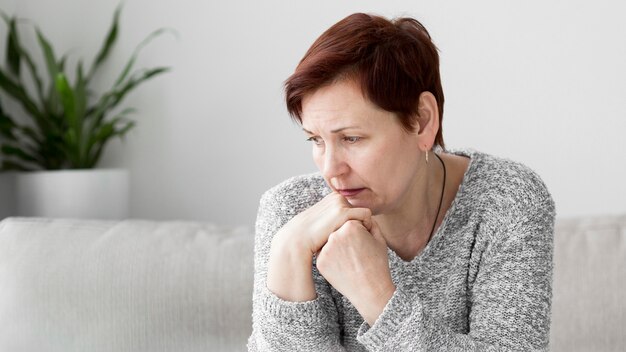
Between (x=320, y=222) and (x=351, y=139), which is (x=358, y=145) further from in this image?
(x=320, y=222)

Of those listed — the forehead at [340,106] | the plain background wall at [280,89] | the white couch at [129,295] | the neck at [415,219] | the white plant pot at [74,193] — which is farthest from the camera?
the white plant pot at [74,193]

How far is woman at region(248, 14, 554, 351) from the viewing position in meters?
1.38

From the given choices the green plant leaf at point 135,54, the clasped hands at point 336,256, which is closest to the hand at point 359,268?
the clasped hands at point 336,256

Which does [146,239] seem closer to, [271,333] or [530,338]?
[271,333]

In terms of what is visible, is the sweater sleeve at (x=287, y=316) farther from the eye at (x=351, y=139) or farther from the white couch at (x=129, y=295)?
the white couch at (x=129, y=295)

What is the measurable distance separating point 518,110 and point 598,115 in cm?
23

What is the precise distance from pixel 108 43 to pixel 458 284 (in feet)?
6.03

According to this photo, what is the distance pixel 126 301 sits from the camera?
2074mm

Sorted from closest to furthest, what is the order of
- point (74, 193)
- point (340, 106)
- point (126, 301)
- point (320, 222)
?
1. point (340, 106)
2. point (320, 222)
3. point (126, 301)
4. point (74, 193)

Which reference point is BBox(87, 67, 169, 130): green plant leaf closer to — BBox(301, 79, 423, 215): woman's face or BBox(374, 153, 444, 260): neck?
BBox(374, 153, 444, 260): neck

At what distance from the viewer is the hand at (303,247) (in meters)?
1.45

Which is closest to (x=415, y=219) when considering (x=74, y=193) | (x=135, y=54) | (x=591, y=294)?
(x=591, y=294)

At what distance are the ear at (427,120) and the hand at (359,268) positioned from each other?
0.58 feet

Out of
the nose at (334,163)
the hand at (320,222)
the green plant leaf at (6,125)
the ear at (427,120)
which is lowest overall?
the green plant leaf at (6,125)
